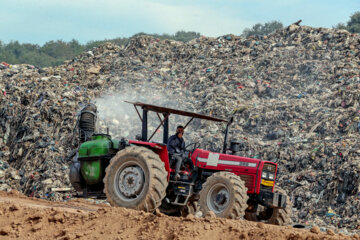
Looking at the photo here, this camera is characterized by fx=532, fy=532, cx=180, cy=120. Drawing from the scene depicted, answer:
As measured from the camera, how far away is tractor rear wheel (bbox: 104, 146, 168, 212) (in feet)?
32.0

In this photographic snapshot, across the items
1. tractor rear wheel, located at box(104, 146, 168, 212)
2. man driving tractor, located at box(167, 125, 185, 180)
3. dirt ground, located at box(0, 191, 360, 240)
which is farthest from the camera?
man driving tractor, located at box(167, 125, 185, 180)

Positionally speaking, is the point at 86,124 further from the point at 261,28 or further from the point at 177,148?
the point at 261,28

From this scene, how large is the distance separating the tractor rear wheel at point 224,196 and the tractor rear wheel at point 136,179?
0.99 meters

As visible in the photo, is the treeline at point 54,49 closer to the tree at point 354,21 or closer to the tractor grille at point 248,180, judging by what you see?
the tree at point 354,21

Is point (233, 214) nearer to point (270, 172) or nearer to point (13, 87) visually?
point (270, 172)

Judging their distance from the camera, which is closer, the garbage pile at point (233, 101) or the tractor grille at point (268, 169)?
the tractor grille at point (268, 169)

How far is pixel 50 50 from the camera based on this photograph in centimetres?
7775

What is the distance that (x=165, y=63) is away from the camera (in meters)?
27.4

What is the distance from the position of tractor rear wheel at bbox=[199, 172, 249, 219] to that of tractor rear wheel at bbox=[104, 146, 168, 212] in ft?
3.24

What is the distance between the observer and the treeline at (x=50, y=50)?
71312 mm

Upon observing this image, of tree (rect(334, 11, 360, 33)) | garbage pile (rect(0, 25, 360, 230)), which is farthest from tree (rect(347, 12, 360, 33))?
garbage pile (rect(0, 25, 360, 230))

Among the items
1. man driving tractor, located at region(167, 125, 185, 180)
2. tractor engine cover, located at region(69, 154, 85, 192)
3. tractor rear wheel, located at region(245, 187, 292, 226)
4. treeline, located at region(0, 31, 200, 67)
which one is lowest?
tractor rear wheel, located at region(245, 187, 292, 226)

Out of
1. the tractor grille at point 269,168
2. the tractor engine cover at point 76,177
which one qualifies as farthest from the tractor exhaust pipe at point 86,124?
the tractor grille at point 269,168

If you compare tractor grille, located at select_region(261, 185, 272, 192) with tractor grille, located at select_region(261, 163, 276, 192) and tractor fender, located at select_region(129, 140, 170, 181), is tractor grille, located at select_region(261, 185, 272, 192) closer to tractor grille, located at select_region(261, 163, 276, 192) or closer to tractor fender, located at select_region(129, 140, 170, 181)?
tractor grille, located at select_region(261, 163, 276, 192)
